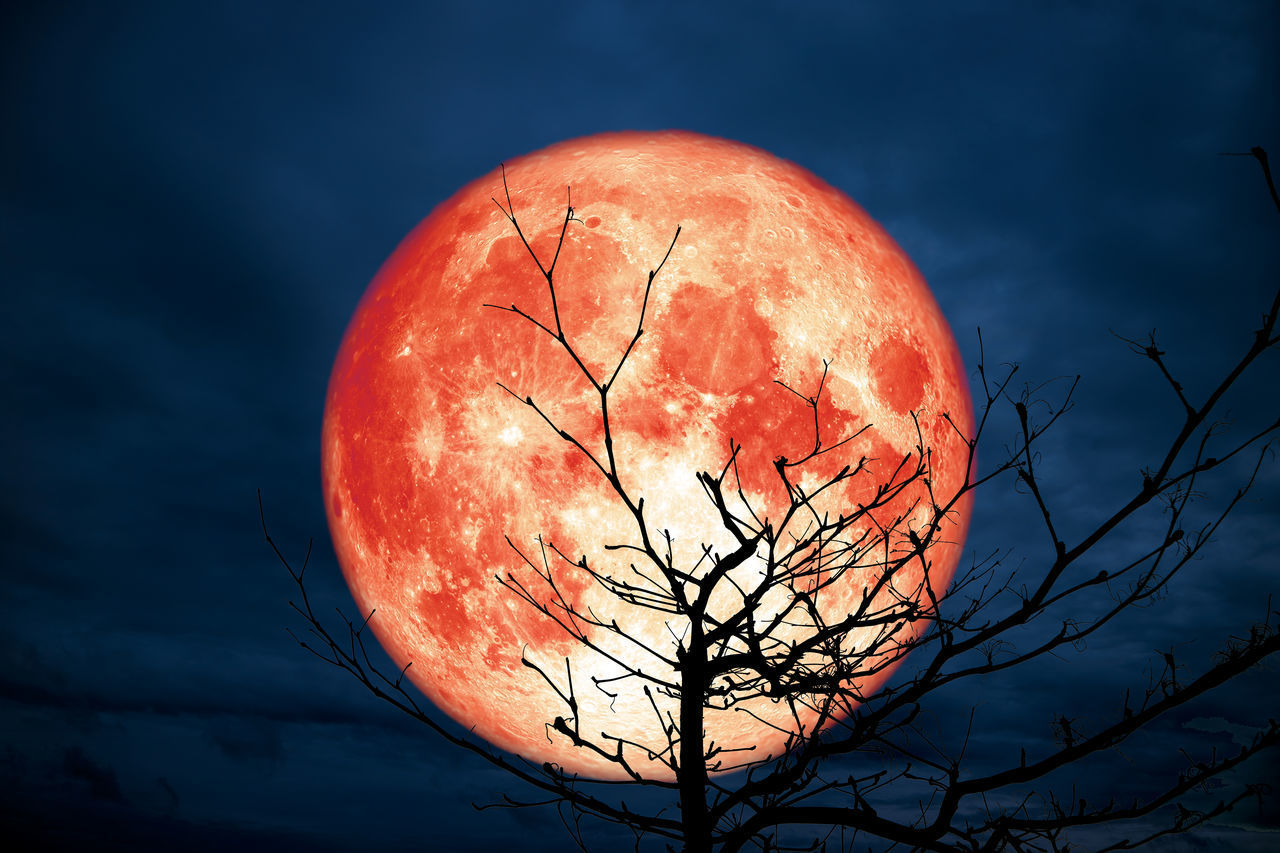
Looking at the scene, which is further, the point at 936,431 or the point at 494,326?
the point at 936,431

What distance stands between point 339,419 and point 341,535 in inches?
47.9

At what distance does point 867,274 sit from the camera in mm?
7000

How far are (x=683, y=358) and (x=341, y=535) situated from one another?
4164 millimetres

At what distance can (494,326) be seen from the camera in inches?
247

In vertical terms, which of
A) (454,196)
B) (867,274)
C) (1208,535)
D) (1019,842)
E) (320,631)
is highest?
(454,196)

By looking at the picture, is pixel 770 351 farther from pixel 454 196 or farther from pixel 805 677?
pixel 454 196

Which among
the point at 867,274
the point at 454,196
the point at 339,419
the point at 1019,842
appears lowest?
the point at 1019,842

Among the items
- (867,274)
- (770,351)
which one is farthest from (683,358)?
(867,274)

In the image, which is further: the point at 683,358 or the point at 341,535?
the point at 341,535

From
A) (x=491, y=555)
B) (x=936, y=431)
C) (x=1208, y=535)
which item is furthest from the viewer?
(x=936, y=431)

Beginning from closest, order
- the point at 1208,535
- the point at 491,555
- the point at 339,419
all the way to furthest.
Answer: the point at 1208,535 < the point at 491,555 < the point at 339,419

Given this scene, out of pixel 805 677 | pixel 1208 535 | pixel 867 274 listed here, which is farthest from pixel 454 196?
pixel 1208 535

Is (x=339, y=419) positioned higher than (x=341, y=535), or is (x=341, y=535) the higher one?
(x=339, y=419)

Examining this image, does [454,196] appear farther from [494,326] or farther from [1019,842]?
[1019,842]
